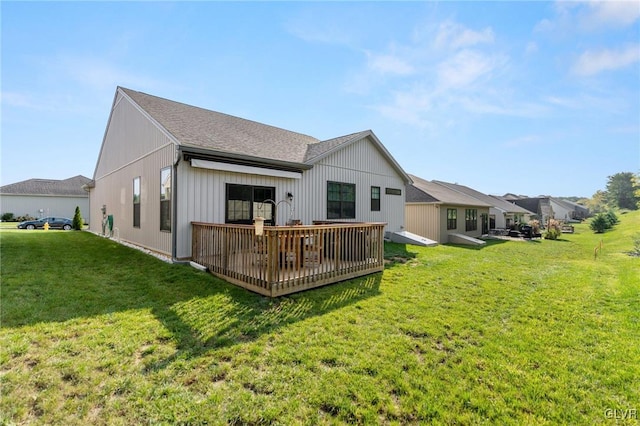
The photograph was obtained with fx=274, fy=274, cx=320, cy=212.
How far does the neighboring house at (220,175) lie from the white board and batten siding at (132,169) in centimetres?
4

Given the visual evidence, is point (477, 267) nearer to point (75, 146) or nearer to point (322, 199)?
point (322, 199)

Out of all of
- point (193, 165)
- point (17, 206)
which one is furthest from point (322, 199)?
point (17, 206)

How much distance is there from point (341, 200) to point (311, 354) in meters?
8.98

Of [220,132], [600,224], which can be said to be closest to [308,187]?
[220,132]

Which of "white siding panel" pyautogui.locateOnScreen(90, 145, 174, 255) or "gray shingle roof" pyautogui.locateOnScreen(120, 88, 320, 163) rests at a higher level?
"gray shingle roof" pyautogui.locateOnScreen(120, 88, 320, 163)

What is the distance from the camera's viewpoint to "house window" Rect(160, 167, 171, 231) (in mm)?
7866

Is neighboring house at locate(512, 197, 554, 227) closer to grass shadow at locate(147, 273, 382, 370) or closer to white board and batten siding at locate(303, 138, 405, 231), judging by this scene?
white board and batten siding at locate(303, 138, 405, 231)

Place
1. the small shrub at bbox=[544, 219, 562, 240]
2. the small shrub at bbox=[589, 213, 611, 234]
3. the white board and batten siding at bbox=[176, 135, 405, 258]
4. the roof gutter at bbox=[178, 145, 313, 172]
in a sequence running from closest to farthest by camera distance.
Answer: the roof gutter at bbox=[178, 145, 313, 172] → the white board and batten siding at bbox=[176, 135, 405, 258] → the small shrub at bbox=[544, 219, 562, 240] → the small shrub at bbox=[589, 213, 611, 234]

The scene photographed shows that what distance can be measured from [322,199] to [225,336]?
7905 millimetres

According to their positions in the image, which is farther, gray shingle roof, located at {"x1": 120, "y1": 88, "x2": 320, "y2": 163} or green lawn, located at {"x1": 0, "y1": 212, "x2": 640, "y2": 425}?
gray shingle roof, located at {"x1": 120, "y1": 88, "x2": 320, "y2": 163}

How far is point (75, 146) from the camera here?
1588 cm

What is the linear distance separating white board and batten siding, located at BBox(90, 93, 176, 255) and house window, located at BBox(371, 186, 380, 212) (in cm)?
884

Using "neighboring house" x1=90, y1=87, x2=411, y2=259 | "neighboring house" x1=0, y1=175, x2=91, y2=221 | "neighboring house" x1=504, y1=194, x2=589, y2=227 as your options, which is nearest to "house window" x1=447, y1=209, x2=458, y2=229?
"neighboring house" x1=90, y1=87, x2=411, y2=259

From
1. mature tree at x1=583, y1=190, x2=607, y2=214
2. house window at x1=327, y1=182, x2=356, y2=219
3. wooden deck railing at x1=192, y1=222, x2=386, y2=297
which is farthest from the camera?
mature tree at x1=583, y1=190, x2=607, y2=214
